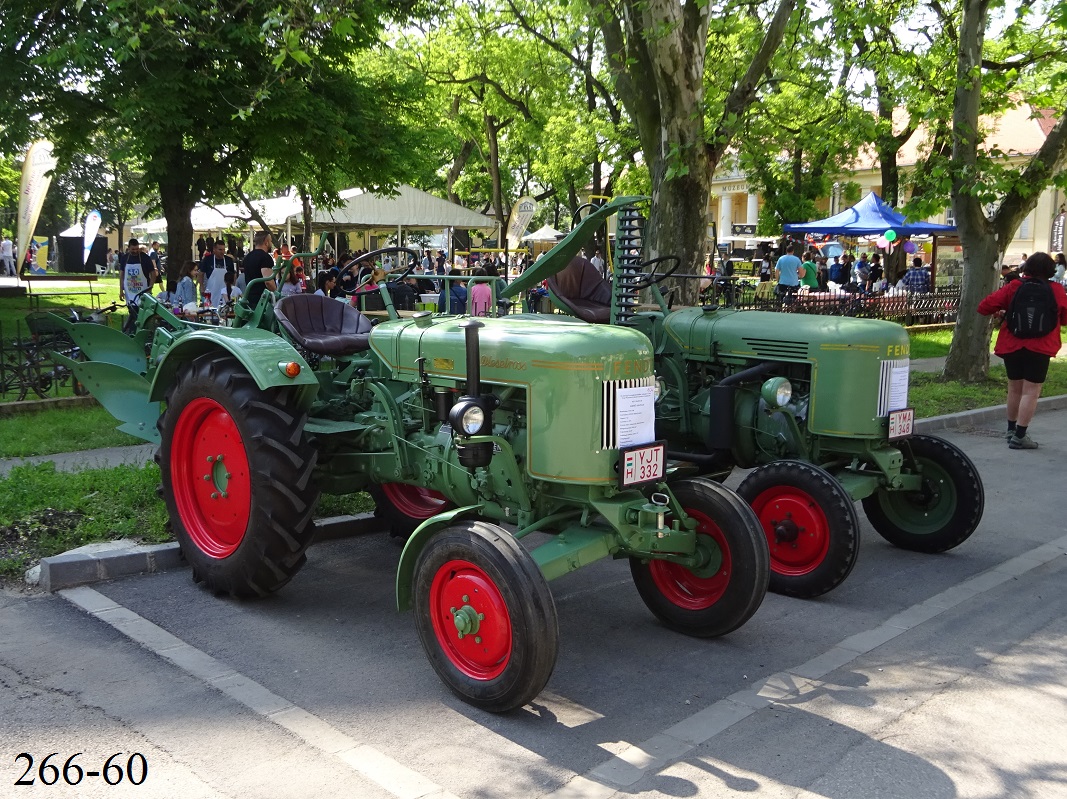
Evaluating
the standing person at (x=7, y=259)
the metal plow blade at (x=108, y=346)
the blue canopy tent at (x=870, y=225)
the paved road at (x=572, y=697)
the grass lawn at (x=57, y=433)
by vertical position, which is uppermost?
the blue canopy tent at (x=870, y=225)

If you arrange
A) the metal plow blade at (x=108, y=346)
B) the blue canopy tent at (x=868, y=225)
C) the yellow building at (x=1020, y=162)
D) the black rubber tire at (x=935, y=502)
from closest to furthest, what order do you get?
the black rubber tire at (x=935, y=502), the metal plow blade at (x=108, y=346), the blue canopy tent at (x=868, y=225), the yellow building at (x=1020, y=162)

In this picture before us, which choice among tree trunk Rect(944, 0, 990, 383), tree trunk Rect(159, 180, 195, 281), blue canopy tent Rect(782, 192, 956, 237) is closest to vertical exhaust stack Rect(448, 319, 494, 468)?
tree trunk Rect(944, 0, 990, 383)

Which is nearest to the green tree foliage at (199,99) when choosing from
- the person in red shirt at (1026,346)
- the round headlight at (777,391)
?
the person in red shirt at (1026,346)

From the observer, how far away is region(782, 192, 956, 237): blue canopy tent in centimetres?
2394

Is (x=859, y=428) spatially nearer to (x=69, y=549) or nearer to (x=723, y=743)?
(x=723, y=743)

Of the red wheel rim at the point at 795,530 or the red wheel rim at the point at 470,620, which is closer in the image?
the red wheel rim at the point at 470,620

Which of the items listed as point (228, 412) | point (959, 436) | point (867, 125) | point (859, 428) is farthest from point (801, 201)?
point (228, 412)

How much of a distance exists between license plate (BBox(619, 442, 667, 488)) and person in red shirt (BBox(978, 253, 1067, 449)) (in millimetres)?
6250

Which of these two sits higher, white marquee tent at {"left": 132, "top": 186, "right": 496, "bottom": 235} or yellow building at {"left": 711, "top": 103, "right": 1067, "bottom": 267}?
yellow building at {"left": 711, "top": 103, "right": 1067, "bottom": 267}

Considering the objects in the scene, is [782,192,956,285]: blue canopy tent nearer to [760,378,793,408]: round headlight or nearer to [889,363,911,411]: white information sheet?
[889,363,911,411]: white information sheet

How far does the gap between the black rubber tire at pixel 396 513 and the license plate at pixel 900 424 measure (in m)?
2.90

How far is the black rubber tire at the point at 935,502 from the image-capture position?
641 centimetres

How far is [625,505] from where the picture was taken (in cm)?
439

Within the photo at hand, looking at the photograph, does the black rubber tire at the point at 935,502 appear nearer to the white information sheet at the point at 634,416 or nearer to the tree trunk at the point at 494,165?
the white information sheet at the point at 634,416
